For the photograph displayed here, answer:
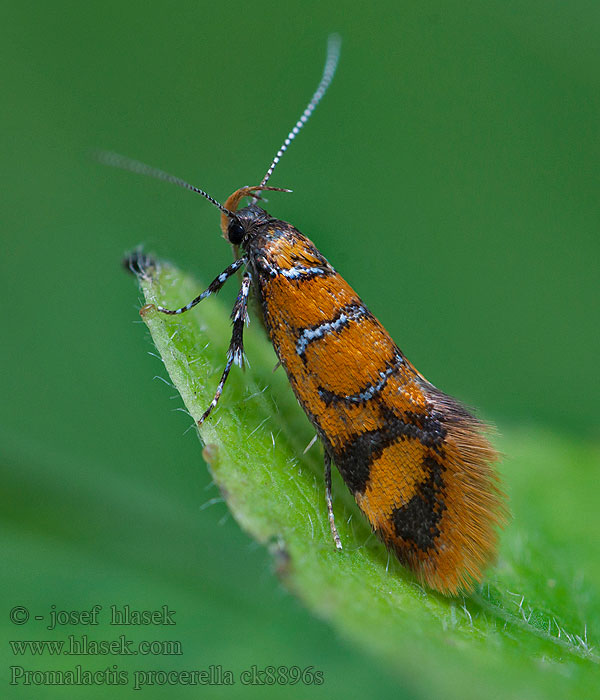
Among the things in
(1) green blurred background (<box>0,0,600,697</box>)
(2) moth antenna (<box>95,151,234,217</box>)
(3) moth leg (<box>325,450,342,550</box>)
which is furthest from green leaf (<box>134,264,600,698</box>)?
(1) green blurred background (<box>0,0,600,697</box>)

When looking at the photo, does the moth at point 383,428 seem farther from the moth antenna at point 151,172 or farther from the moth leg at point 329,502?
the moth antenna at point 151,172

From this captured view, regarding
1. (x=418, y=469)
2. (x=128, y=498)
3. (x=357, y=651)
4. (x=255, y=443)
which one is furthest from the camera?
(x=128, y=498)

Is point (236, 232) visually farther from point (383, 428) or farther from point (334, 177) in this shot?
point (334, 177)

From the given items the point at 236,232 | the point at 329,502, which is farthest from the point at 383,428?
the point at 236,232

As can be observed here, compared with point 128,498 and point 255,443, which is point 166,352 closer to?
point 255,443

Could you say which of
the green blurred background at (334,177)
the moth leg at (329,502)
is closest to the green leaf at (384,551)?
the moth leg at (329,502)

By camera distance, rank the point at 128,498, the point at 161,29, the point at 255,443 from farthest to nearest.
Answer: the point at 161,29 < the point at 128,498 < the point at 255,443

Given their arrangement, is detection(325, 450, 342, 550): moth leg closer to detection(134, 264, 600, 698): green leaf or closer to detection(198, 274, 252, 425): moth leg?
detection(134, 264, 600, 698): green leaf

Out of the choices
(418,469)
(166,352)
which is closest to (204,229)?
(166,352)
